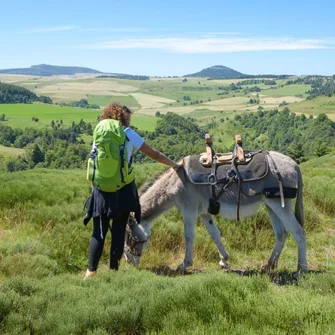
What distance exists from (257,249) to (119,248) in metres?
3.02

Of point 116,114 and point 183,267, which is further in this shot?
point 183,267

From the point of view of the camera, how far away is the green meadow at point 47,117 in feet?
452

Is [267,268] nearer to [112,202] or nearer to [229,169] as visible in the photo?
[229,169]

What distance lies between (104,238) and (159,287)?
3.50 ft

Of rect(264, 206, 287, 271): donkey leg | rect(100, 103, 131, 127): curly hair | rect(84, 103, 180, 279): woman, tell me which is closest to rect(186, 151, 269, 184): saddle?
rect(264, 206, 287, 271): donkey leg

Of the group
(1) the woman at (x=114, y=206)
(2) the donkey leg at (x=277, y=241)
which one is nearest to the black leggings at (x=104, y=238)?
(1) the woman at (x=114, y=206)

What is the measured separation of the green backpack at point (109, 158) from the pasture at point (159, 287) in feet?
3.60

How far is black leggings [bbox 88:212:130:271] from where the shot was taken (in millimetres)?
4762

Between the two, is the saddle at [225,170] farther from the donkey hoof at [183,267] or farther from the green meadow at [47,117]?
the green meadow at [47,117]

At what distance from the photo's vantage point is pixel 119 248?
4.91m

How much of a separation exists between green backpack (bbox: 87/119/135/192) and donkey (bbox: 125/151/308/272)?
113cm

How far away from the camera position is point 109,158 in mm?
4453

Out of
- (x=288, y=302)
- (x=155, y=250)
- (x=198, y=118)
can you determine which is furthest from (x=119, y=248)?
(x=198, y=118)

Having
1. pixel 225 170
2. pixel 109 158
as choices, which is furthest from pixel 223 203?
pixel 109 158
